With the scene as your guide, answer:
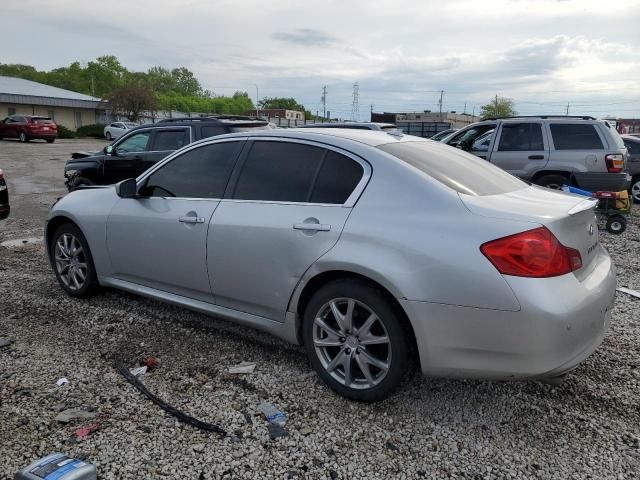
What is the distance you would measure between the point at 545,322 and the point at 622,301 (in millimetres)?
3089

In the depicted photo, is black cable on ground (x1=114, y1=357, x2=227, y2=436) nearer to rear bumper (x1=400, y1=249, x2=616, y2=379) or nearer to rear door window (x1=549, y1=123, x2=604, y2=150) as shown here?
rear bumper (x1=400, y1=249, x2=616, y2=379)

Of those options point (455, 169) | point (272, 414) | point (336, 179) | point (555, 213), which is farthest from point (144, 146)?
point (555, 213)

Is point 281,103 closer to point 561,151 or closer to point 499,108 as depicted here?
point 499,108

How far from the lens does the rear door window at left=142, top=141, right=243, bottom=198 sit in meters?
3.96

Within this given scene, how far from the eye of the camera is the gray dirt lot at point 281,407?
106 inches

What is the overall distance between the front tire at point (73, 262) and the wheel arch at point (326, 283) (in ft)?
7.77

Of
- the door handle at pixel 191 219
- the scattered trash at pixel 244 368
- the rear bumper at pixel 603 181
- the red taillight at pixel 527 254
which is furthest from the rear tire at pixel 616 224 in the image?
the door handle at pixel 191 219

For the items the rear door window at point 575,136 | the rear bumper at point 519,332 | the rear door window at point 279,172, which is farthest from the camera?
→ the rear door window at point 575,136

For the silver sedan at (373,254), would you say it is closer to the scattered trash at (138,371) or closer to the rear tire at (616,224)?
the scattered trash at (138,371)

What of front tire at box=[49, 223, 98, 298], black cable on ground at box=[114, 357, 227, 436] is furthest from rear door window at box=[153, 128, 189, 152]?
black cable on ground at box=[114, 357, 227, 436]

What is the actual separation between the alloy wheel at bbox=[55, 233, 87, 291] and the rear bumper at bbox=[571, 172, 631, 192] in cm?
757

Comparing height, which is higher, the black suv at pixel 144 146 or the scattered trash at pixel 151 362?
the black suv at pixel 144 146

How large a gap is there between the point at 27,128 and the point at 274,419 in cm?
3670

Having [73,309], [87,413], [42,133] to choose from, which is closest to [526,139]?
[73,309]
